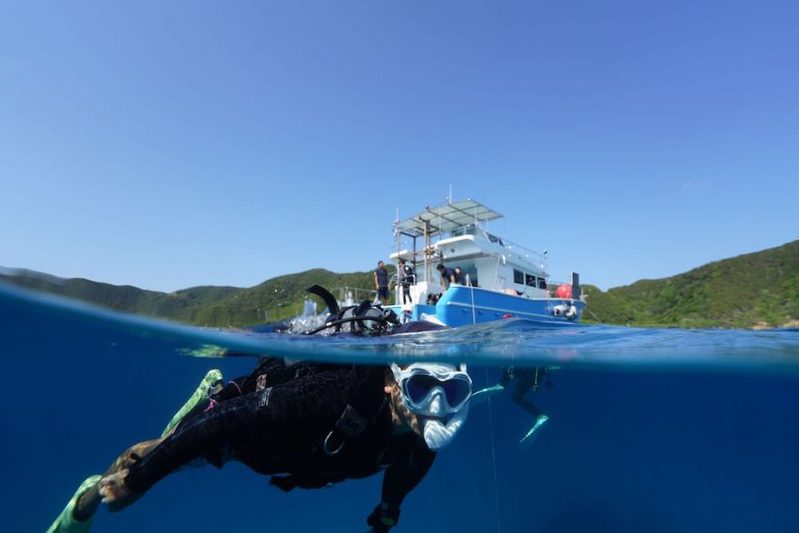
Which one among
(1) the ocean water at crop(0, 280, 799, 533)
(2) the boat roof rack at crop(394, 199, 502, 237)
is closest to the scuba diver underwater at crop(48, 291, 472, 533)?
(1) the ocean water at crop(0, 280, 799, 533)

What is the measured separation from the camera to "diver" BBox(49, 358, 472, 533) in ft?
8.38

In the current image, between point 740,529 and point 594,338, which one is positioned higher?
point 594,338

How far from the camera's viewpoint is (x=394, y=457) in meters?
3.33

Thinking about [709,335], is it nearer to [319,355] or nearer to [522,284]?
[319,355]

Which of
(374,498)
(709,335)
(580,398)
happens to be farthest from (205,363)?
(580,398)

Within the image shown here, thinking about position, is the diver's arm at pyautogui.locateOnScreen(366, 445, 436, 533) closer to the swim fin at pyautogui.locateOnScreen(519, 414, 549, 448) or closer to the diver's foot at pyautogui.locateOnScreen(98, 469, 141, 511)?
the diver's foot at pyautogui.locateOnScreen(98, 469, 141, 511)

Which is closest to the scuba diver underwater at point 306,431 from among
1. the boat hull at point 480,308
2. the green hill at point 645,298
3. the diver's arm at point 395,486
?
the diver's arm at point 395,486

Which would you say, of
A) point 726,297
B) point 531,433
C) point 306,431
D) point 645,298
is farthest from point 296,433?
point 645,298

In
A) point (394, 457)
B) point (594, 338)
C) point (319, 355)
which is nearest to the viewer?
point (394, 457)

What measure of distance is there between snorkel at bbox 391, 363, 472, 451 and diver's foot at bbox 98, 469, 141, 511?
1907mm

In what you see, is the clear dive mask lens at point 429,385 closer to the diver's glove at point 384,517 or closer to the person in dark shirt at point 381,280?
the diver's glove at point 384,517

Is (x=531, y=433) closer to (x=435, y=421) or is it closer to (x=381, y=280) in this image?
(x=381, y=280)

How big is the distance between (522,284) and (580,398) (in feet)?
23.7

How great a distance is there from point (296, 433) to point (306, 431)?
73 millimetres
